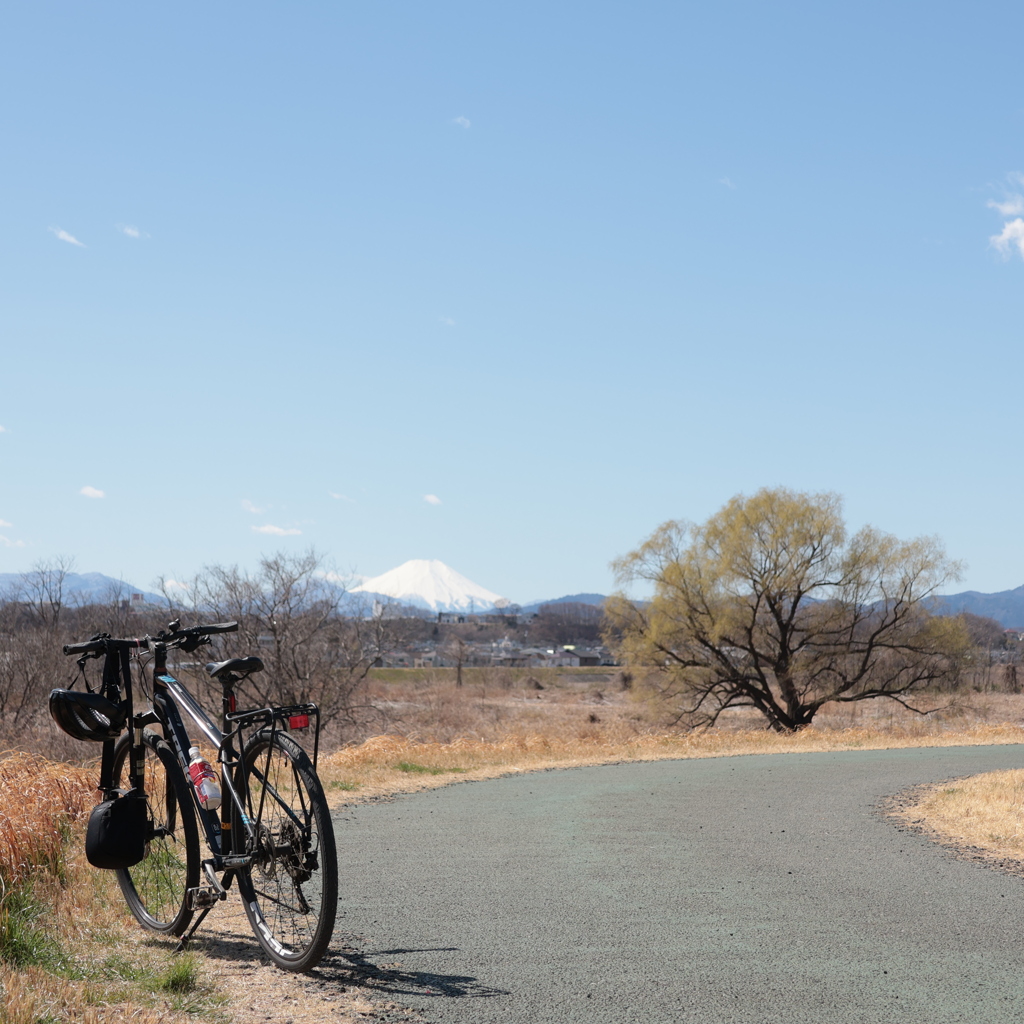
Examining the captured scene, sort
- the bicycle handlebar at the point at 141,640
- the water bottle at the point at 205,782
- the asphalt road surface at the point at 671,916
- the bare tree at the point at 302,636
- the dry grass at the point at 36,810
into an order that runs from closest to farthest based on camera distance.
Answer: the asphalt road surface at the point at 671,916
the water bottle at the point at 205,782
the bicycle handlebar at the point at 141,640
the dry grass at the point at 36,810
the bare tree at the point at 302,636

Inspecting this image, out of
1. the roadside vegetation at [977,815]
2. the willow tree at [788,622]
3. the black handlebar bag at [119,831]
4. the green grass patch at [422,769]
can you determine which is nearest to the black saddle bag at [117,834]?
the black handlebar bag at [119,831]

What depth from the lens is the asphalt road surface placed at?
14.5ft

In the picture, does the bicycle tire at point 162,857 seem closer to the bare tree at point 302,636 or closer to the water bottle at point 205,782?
the water bottle at point 205,782

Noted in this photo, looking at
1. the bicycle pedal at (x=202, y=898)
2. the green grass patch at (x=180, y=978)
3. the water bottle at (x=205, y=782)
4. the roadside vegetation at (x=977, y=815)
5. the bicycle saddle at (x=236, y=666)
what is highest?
the bicycle saddle at (x=236, y=666)

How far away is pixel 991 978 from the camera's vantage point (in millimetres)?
4789

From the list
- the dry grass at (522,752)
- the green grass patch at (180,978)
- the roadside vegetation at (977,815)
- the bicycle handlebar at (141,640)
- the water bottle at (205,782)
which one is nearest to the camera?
the green grass patch at (180,978)

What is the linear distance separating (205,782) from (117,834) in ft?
2.00

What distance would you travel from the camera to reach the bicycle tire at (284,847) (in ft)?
14.6

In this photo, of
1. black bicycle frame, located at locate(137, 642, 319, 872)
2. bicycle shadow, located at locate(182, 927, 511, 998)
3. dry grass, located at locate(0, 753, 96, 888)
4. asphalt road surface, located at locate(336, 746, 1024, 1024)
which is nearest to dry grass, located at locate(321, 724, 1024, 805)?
asphalt road surface, located at locate(336, 746, 1024, 1024)

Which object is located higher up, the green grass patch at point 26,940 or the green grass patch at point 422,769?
the green grass patch at point 26,940

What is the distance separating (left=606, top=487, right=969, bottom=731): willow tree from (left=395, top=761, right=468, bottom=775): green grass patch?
27263mm

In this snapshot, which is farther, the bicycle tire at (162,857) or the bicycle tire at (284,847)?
the bicycle tire at (162,857)

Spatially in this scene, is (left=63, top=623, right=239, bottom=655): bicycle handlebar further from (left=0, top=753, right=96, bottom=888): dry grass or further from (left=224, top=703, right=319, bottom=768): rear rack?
(left=0, top=753, right=96, bottom=888): dry grass

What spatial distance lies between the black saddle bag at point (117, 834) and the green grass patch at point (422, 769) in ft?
30.8
